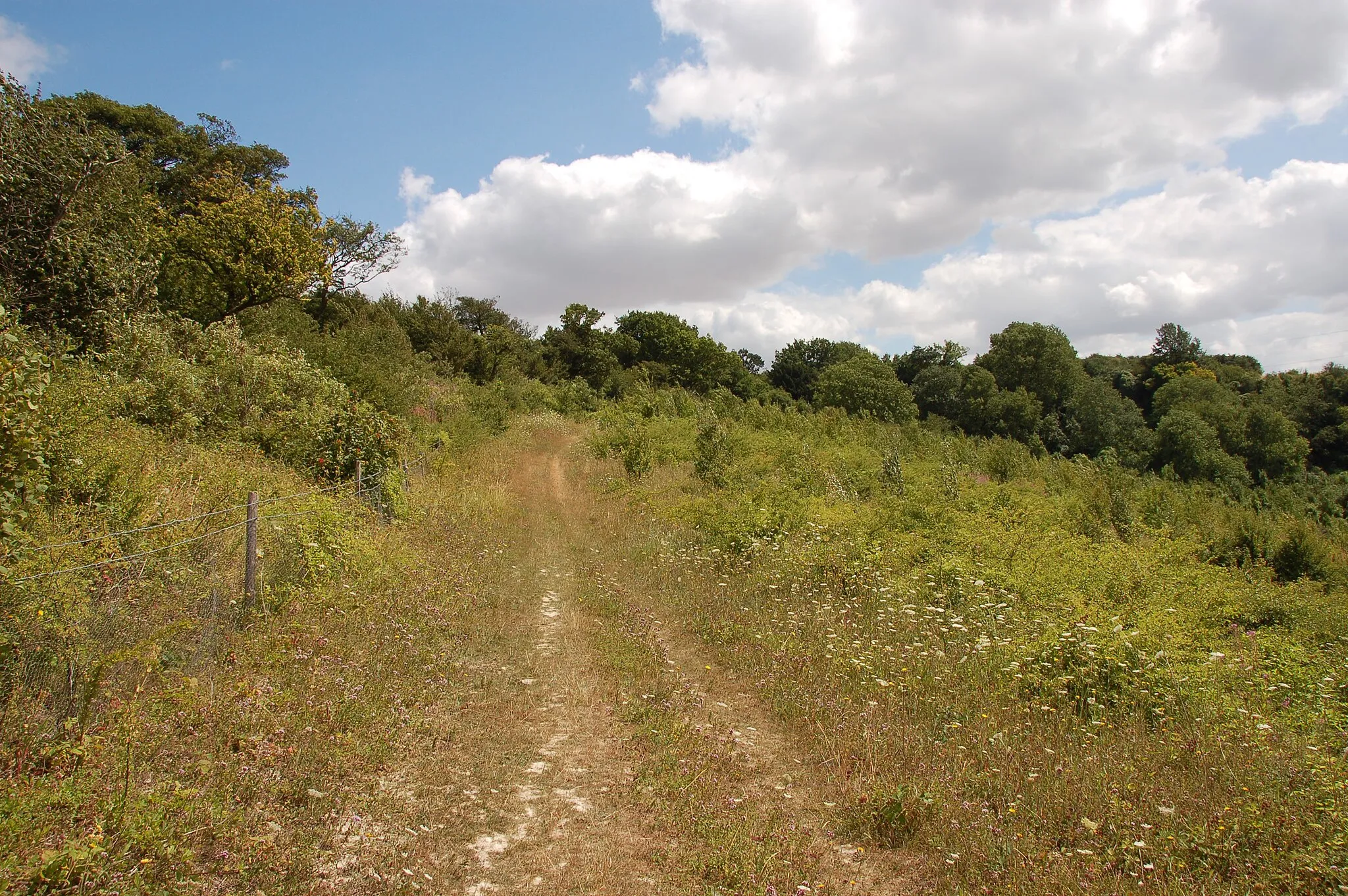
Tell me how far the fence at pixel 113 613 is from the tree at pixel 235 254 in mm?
16922

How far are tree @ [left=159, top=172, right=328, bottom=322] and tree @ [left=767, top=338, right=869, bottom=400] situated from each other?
71444 millimetres

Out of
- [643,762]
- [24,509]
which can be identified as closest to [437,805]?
[643,762]

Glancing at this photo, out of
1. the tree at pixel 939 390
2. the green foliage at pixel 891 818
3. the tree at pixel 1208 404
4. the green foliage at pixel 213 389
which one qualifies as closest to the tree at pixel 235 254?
the green foliage at pixel 213 389

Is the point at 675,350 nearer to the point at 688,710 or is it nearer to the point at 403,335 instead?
the point at 403,335

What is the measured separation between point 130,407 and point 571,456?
16019 millimetres

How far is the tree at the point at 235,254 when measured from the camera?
67.2ft

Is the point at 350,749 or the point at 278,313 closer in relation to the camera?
the point at 350,749

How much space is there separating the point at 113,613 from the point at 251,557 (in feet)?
6.26

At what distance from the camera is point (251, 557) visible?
6.68 m

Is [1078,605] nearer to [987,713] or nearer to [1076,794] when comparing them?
[987,713]

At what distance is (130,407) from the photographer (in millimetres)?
11492

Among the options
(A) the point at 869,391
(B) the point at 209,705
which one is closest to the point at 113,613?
(B) the point at 209,705

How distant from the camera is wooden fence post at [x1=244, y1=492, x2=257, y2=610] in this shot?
6.64m

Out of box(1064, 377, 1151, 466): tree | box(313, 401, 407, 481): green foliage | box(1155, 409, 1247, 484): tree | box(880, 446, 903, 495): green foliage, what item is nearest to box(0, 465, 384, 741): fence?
box(313, 401, 407, 481): green foliage
